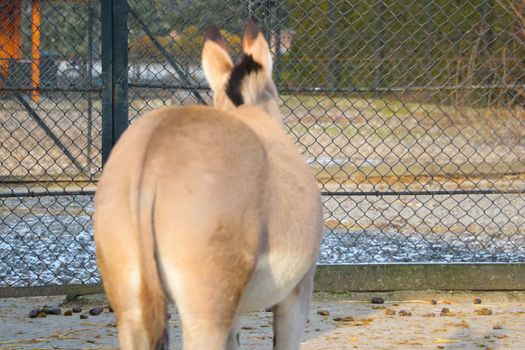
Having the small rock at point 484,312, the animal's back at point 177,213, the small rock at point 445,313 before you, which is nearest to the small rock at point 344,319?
the small rock at point 445,313

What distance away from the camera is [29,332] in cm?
567

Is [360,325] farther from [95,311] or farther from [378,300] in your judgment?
[95,311]

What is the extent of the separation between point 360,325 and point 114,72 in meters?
2.13

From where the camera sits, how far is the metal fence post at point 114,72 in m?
6.15

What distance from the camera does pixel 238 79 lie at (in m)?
3.80

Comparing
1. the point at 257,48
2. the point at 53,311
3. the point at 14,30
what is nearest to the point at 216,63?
the point at 257,48

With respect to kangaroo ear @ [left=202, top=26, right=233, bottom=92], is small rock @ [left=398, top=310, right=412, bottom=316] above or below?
below

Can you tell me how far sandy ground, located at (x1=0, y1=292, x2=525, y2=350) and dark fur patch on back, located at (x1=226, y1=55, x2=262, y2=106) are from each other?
6.44 feet

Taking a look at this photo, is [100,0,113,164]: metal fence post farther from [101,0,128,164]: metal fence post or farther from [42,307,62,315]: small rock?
[42,307,62,315]: small rock

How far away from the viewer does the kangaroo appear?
9.90 ft

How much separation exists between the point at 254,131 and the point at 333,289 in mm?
3224

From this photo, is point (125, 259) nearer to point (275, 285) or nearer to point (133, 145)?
point (133, 145)

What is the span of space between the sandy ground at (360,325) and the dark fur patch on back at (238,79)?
77.2 inches

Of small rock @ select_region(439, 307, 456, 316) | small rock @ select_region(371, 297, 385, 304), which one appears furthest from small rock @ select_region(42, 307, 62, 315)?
small rock @ select_region(439, 307, 456, 316)
